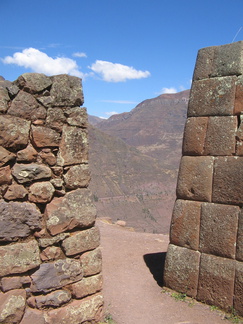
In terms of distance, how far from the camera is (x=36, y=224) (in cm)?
404

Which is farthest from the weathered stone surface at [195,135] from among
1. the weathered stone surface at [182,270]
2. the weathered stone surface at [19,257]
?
the weathered stone surface at [19,257]

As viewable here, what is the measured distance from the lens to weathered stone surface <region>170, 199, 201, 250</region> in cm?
629

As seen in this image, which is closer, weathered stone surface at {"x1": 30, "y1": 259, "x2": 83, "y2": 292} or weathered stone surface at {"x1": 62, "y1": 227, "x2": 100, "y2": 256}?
weathered stone surface at {"x1": 30, "y1": 259, "x2": 83, "y2": 292}

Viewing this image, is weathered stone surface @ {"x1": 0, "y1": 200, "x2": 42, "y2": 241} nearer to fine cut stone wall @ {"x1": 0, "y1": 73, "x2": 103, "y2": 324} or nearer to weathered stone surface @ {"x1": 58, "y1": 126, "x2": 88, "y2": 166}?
fine cut stone wall @ {"x1": 0, "y1": 73, "x2": 103, "y2": 324}

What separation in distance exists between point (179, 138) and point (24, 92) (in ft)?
264

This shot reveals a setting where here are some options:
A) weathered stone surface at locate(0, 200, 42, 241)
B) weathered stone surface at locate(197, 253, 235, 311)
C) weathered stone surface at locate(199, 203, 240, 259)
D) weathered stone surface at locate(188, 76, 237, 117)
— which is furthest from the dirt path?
weathered stone surface at locate(188, 76, 237, 117)

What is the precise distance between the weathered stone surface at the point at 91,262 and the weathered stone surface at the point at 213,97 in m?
3.34

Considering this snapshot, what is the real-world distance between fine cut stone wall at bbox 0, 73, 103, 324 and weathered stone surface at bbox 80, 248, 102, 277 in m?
0.01

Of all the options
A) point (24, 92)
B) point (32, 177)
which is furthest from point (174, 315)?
point (24, 92)

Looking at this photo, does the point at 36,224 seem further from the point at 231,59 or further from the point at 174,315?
the point at 231,59

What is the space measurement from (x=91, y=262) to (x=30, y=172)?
1.42m

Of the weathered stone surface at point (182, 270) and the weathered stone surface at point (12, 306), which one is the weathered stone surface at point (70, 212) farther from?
the weathered stone surface at point (182, 270)

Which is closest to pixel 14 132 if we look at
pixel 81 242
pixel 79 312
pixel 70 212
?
pixel 70 212

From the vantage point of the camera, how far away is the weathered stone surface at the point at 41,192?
4.04m
